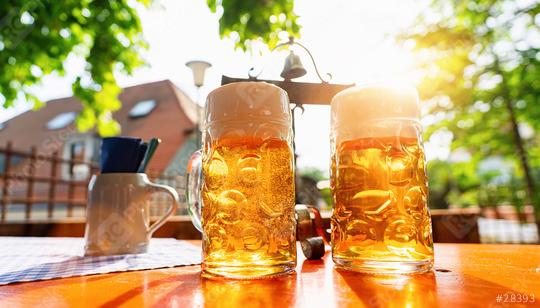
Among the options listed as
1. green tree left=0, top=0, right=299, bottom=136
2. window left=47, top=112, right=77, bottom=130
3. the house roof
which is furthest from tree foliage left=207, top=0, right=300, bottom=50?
window left=47, top=112, right=77, bottom=130

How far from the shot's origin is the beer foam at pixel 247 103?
1.83 feet

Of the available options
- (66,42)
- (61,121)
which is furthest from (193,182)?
(61,121)

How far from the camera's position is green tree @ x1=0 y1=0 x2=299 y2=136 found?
2.44 meters

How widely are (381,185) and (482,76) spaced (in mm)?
4454

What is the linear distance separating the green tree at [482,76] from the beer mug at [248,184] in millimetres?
4243

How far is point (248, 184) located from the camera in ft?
1.76

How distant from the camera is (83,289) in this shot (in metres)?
0.46

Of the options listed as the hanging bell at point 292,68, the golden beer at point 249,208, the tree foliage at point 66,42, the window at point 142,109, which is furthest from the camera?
the window at point 142,109

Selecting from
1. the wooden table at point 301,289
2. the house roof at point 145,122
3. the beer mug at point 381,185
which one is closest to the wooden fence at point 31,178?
the house roof at point 145,122

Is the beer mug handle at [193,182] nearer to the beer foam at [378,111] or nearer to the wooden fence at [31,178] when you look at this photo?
the beer foam at [378,111]

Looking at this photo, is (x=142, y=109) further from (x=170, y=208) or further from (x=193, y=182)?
(x=193, y=182)

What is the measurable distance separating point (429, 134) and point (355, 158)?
4587mm

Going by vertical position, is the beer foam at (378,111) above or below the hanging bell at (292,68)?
below

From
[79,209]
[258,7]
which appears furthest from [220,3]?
[79,209]
